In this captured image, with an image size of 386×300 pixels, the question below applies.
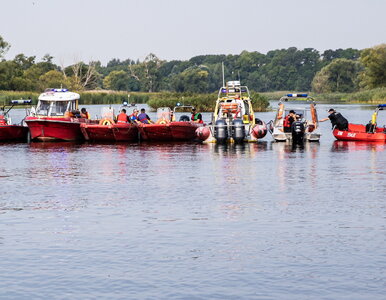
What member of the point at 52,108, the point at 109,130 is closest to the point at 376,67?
the point at 109,130

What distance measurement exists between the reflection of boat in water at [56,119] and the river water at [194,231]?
13606 millimetres

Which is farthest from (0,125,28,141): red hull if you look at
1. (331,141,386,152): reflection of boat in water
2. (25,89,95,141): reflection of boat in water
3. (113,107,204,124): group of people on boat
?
(331,141,386,152): reflection of boat in water

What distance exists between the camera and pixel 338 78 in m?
171

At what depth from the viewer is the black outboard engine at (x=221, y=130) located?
41344mm

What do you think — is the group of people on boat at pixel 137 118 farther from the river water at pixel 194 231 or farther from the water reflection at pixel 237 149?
the river water at pixel 194 231

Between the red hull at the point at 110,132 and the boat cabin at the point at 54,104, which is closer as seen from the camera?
the red hull at the point at 110,132

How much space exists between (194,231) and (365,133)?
2716cm

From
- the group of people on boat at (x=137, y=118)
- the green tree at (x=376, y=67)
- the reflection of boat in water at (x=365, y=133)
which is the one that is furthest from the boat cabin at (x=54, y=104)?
the green tree at (x=376, y=67)

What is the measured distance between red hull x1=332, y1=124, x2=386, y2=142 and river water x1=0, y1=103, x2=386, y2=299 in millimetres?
11070

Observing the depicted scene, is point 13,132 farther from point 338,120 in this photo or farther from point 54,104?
point 338,120

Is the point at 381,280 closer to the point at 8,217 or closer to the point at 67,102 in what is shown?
the point at 8,217

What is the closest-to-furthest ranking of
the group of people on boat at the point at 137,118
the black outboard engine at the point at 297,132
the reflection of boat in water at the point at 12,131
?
the black outboard engine at the point at 297,132, the group of people on boat at the point at 137,118, the reflection of boat in water at the point at 12,131

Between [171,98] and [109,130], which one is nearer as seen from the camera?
[109,130]

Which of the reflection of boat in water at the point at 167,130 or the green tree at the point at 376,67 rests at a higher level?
the green tree at the point at 376,67
